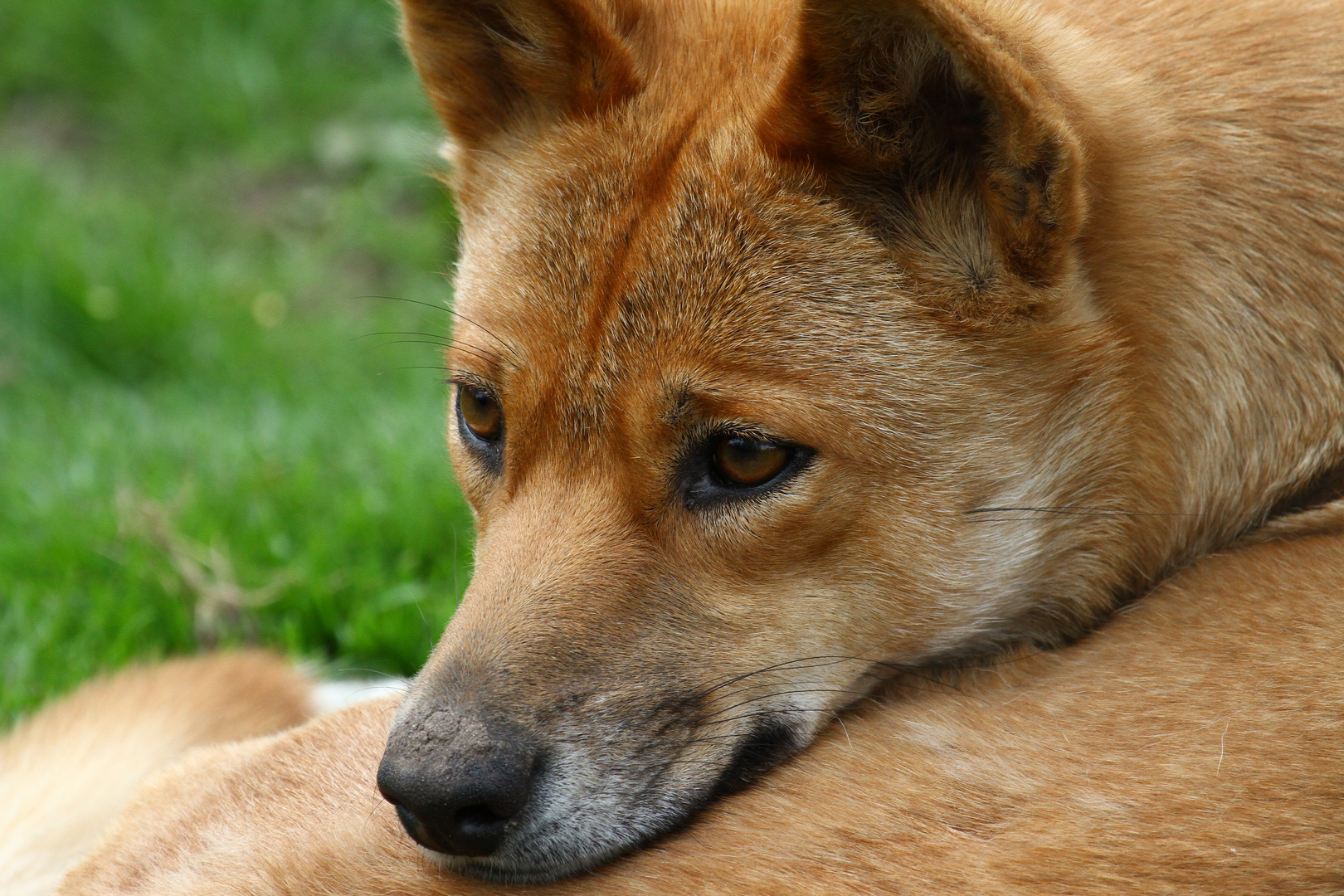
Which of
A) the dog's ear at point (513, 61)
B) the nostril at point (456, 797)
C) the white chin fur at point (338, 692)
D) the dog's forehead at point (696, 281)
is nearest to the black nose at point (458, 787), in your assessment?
the nostril at point (456, 797)

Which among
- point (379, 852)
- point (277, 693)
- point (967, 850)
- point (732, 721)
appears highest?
point (967, 850)

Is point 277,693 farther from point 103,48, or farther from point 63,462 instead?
point 103,48

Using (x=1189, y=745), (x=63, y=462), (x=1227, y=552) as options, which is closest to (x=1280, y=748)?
(x=1189, y=745)

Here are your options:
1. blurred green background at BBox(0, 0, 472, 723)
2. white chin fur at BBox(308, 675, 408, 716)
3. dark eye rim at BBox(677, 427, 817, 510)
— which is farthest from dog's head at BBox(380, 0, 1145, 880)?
blurred green background at BBox(0, 0, 472, 723)

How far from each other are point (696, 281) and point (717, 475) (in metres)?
0.43

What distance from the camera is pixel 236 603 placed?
15.5 ft

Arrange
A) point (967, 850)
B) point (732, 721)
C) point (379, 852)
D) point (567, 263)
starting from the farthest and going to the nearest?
point (567, 263) → point (732, 721) → point (379, 852) → point (967, 850)

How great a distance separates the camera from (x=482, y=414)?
3369mm

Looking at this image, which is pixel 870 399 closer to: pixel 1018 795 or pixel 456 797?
pixel 1018 795

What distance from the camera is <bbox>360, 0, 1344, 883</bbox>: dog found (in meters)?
2.86

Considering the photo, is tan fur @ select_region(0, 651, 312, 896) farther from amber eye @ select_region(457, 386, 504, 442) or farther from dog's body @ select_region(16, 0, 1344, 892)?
amber eye @ select_region(457, 386, 504, 442)

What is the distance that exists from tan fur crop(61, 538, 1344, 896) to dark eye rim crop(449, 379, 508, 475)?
708 millimetres

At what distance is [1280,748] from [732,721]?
1058mm

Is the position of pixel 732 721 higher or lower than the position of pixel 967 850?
lower
